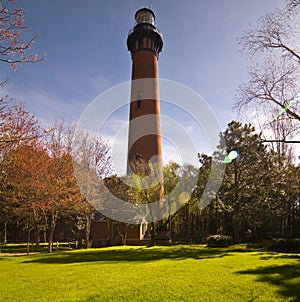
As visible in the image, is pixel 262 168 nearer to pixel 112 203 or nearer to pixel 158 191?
pixel 158 191

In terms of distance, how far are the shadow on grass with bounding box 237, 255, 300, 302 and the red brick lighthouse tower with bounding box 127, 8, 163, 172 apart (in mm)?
16024

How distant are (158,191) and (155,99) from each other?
988 centimetres

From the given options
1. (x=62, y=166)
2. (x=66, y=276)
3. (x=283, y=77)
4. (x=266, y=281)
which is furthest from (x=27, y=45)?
(x=62, y=166)

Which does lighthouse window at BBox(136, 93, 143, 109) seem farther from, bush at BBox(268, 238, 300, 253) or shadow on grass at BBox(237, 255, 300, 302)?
shadow on grass at BBox(237, 255, 300, 302)

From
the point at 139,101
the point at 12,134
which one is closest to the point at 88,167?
the point at 139,101

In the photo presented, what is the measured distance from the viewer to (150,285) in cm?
743

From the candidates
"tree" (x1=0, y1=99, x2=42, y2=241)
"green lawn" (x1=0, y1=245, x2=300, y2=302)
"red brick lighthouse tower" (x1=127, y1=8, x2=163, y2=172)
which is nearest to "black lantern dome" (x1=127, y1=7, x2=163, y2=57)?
"red brick lighthouse tower" (x1=127, y1=8, x2=163, y2=172)

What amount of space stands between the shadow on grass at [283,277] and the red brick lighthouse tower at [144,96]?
1602 centimetres

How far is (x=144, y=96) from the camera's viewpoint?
2789 cm

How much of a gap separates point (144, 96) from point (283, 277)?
871 inches

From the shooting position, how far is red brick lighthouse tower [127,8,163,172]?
26.6m

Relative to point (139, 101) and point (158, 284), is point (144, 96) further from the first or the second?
point (158, 284)

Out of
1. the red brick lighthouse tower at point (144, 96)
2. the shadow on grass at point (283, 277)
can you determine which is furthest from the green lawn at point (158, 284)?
the red brick lighthouse tower at point (144, 96)

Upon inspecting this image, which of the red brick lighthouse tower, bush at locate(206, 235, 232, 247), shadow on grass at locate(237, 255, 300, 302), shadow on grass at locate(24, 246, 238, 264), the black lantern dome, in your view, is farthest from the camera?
the black lantern dome
